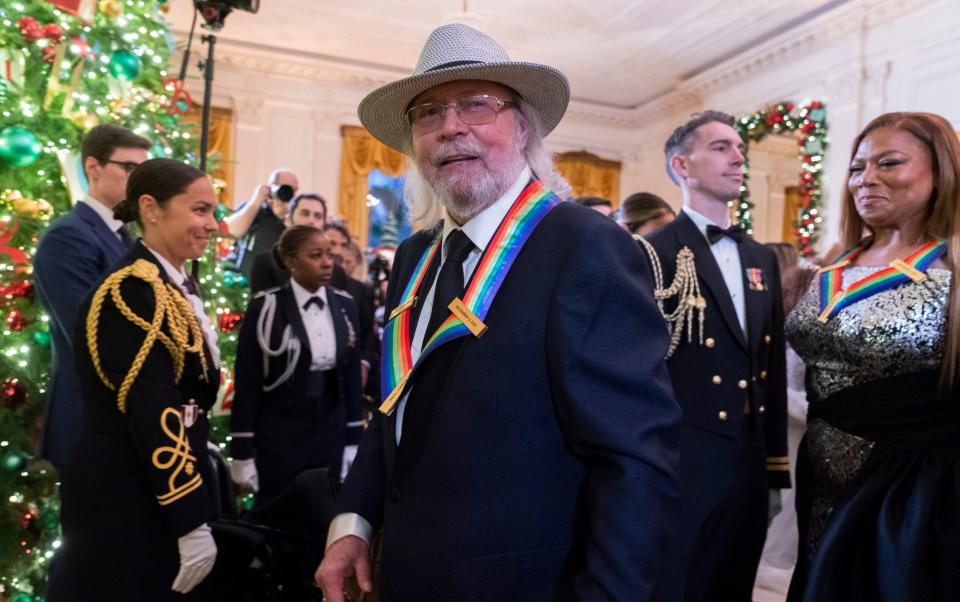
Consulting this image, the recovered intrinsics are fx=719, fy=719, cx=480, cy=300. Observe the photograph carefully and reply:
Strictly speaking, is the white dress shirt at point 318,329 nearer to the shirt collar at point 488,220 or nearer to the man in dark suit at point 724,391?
the man in dark suit at point 724,391

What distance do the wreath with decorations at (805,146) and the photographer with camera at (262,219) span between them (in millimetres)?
5092

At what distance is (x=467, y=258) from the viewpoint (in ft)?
4.14

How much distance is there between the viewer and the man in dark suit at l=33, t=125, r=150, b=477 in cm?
230

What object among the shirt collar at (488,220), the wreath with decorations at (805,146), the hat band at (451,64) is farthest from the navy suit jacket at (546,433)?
the wreath with decorations at (805,146)

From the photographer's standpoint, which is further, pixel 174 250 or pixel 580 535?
pixel 174 250

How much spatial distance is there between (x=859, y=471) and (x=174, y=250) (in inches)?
74.2

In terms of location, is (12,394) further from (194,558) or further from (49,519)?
(194,558)

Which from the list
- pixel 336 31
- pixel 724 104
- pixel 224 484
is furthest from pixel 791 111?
pixel 224 484

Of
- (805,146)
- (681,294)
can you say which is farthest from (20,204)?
(805,146)

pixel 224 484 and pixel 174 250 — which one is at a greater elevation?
pixel 174 250

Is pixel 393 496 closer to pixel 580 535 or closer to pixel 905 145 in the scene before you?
pixel 580 535

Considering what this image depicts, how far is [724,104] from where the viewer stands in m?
9.86

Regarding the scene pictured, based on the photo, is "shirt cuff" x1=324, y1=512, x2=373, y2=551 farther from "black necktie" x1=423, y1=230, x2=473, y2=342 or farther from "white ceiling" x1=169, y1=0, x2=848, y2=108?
"white ceiling" x1=169, y1=0, x2=848, y2=108

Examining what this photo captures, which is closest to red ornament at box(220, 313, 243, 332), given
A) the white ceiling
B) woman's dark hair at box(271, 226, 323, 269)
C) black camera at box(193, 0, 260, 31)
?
woman's dark hair at box(271, 226, 323, 269)
